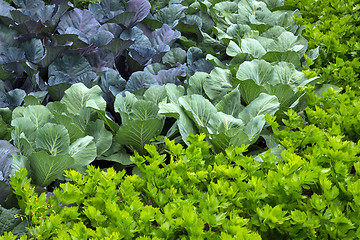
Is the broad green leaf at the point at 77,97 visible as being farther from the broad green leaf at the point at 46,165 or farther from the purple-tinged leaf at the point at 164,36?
the purple-tinged leaf at the point at 164,36

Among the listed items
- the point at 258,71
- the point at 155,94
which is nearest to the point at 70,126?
the point at 155,94

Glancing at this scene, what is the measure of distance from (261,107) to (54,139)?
1277 mm

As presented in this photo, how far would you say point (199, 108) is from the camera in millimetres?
2467

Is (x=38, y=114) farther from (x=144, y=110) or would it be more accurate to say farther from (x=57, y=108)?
(x=144, y=110)

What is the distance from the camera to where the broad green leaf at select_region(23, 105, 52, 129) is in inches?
89.5

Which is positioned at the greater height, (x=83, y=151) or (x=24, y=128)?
(x=24, y=128)

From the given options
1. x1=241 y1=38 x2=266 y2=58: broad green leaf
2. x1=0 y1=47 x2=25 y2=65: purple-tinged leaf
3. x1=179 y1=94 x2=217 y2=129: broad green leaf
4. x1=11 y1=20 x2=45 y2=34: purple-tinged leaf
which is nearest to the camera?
x1=179 y1=94 x2=217 y2=129: broad green leaf

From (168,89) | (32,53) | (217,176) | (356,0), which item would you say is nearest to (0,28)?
(32,53)

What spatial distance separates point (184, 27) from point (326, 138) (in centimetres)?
200

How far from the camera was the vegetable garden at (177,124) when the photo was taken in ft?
5.41

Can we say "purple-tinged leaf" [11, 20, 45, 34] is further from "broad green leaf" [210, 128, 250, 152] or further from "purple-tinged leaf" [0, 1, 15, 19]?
"broad green leaf" [210, 128, 250, 152]

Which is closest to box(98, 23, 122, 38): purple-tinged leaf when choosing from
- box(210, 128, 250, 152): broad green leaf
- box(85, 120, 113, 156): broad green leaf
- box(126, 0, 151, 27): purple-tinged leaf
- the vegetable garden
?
the vegetable garden

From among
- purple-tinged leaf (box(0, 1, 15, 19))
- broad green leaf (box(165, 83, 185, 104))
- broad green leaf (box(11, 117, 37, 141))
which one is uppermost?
purple-tinged leaf (box(0, 1, 15, 19))

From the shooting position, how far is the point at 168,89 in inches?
101
